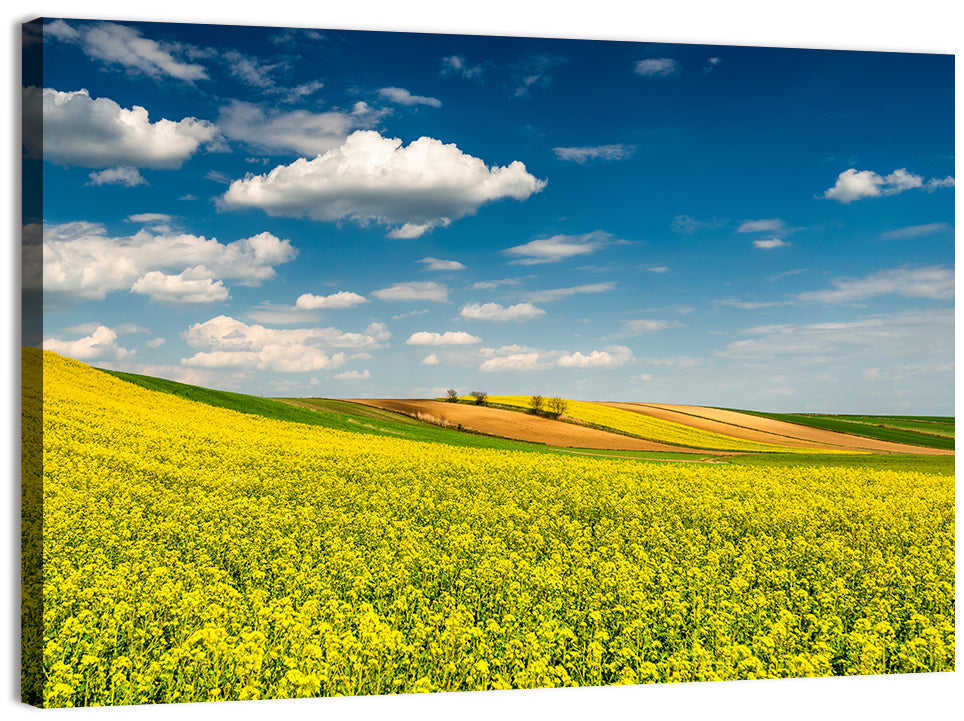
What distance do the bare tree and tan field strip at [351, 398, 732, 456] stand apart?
1.79ft

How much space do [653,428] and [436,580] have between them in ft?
66.4

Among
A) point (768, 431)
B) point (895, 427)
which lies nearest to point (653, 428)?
point (768, 431)

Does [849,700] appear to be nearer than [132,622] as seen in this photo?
No

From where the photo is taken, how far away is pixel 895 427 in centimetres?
1447

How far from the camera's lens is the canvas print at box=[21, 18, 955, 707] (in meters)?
6.09

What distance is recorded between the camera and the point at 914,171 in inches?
345

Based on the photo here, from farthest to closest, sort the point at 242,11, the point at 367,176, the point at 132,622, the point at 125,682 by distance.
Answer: the point at 367,176 < the point at 242,11 < the point at 132,622 < the point at 125,682

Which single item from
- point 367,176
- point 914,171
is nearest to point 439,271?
point 367,176

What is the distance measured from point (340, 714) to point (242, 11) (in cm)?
646

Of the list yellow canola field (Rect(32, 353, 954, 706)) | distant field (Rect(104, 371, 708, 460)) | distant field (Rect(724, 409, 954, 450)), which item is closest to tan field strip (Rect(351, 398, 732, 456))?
distant field (Rect(104, 371, 708, 460))

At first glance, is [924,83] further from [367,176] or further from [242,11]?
[242,11]

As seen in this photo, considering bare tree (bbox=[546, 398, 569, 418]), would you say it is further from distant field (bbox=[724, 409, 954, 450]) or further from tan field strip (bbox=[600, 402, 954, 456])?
distant field (bbox=[724, 409, 954, 450])

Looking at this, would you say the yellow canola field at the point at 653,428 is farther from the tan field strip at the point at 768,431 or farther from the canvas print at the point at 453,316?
the canvas print at the point at 453,316

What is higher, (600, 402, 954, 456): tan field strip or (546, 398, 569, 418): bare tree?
(546, 398, 569, 418): bare tree
